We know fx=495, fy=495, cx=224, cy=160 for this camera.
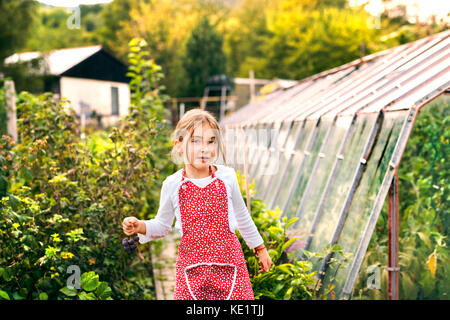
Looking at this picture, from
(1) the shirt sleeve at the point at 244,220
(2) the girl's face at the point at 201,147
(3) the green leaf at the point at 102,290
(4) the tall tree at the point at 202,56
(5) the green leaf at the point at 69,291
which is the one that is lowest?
(3) the green leaf at the point at 102,290

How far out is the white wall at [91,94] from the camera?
1906 centimetres

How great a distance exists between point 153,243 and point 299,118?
289cm

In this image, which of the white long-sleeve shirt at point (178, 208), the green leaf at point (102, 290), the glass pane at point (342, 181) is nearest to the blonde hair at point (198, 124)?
the white long-sleeve shirt at point (178, 208)

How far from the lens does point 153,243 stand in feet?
24.7

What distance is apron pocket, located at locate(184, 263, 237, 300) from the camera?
93.5 inches

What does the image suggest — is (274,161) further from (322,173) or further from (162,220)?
(162,220)

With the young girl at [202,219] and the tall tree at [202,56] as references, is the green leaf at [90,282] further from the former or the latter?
the tall tree at [202,56]

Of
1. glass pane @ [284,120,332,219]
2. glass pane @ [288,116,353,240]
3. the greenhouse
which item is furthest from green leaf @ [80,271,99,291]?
glass pane @ [284,120,332,219]

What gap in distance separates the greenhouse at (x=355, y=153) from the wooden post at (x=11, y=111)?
9.69 ft

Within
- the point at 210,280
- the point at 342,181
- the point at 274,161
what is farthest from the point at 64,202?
the point at 274,161

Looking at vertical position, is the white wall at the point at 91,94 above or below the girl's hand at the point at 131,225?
above

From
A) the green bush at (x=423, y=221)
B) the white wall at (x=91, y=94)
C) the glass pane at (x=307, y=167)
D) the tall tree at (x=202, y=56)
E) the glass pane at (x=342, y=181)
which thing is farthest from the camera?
the tall tree at (x=202, y=56)

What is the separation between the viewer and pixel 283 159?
24.6 ft

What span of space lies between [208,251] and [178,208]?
0.27 m
